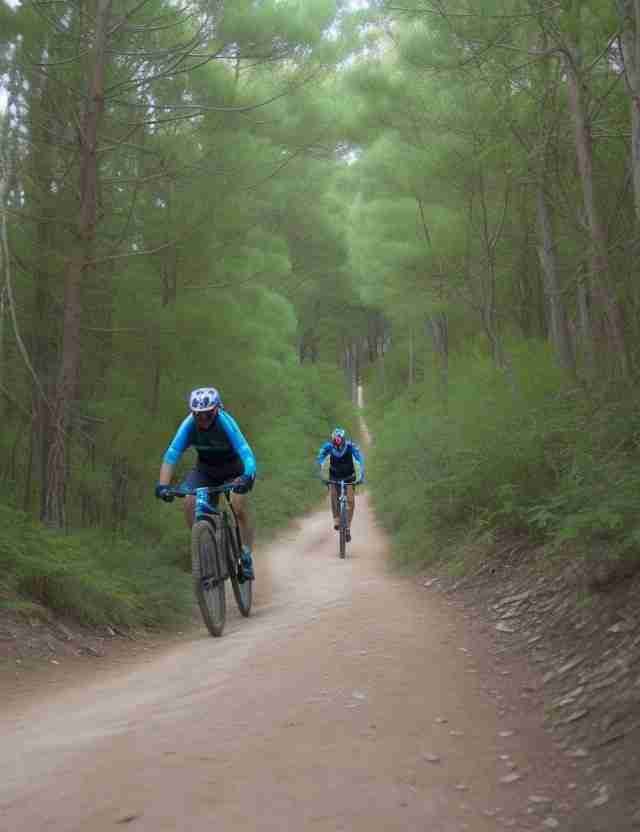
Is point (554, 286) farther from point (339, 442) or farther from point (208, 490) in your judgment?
point (208, 490)

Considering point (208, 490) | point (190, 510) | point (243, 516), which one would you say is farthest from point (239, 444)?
point (243, 516)

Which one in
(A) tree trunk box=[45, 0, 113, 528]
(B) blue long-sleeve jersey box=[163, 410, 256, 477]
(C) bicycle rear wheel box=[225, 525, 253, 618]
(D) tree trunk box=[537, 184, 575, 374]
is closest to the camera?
(B) blue long-sleeve jersey box=[163, 410, 256, 477]

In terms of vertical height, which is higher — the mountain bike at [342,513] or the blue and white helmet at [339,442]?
the blue and white helmet at [339,442]

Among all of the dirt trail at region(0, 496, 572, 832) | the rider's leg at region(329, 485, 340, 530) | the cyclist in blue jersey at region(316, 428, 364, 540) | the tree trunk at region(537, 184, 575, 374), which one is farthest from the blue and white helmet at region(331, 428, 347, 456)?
the dirt trail at region(0, 496, 572, 832)

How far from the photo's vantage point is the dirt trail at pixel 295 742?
100 inches

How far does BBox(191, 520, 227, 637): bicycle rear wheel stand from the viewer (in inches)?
228

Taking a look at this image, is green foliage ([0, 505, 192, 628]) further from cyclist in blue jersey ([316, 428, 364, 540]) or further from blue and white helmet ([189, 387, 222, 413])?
cyclist in blue jersey ([316, 428, 364, 540])

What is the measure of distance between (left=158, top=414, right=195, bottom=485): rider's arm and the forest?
121 centimetres

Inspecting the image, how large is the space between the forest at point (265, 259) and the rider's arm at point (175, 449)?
121 cm

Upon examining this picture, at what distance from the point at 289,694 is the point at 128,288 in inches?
299

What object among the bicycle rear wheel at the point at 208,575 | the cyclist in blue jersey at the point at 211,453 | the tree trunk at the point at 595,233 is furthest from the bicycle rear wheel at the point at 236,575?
the tree trunk at the point at 595,233

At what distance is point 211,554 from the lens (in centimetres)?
604

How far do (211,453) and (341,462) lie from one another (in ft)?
17.4

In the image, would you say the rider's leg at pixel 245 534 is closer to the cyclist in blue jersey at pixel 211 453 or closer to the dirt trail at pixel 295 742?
the cyclist in blue jersey at pixel 211 453
